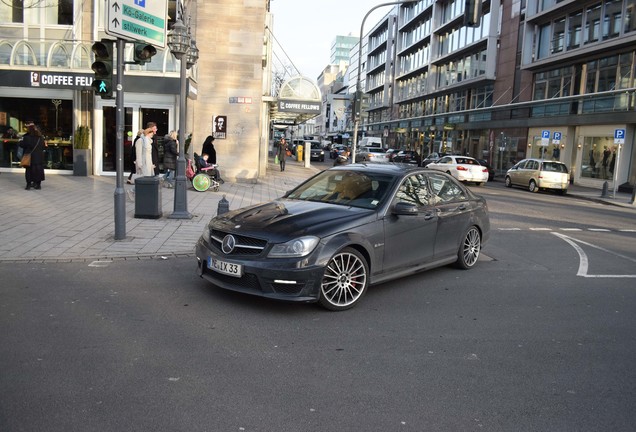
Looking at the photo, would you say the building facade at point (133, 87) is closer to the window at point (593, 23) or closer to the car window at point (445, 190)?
the car window at point (445, 190)

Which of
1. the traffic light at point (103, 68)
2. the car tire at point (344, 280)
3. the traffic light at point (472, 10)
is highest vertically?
the traffic light at point (472, 10)

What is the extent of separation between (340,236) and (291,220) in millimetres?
582

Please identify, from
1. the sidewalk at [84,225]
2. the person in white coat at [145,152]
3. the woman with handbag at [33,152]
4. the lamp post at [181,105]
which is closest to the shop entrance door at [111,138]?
the sidewalk at [84,225]

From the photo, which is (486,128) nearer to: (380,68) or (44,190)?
(44,190)

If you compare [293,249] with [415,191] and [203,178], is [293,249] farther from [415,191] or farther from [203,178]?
[203,178]

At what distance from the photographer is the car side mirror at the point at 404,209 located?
21.0 ft

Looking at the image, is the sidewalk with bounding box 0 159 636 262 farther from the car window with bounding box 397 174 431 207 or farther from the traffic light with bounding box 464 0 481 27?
the traffic light with bounding box 464 0 481 27

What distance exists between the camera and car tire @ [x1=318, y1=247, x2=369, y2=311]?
18.9 feet

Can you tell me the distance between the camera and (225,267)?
5770 mm

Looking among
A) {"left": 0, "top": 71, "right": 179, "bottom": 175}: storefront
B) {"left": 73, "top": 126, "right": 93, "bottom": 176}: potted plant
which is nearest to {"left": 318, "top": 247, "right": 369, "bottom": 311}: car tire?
{"left": 0, "top": 71, "right": 179, "bottom": 175}: storefront

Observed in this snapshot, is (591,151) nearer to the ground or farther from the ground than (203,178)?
farther from the ground

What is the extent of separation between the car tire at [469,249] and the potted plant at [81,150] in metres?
15.5

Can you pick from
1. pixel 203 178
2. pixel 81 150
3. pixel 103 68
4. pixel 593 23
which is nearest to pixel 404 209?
pixel 103 68

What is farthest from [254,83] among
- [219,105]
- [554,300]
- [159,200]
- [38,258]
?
[554,300]
